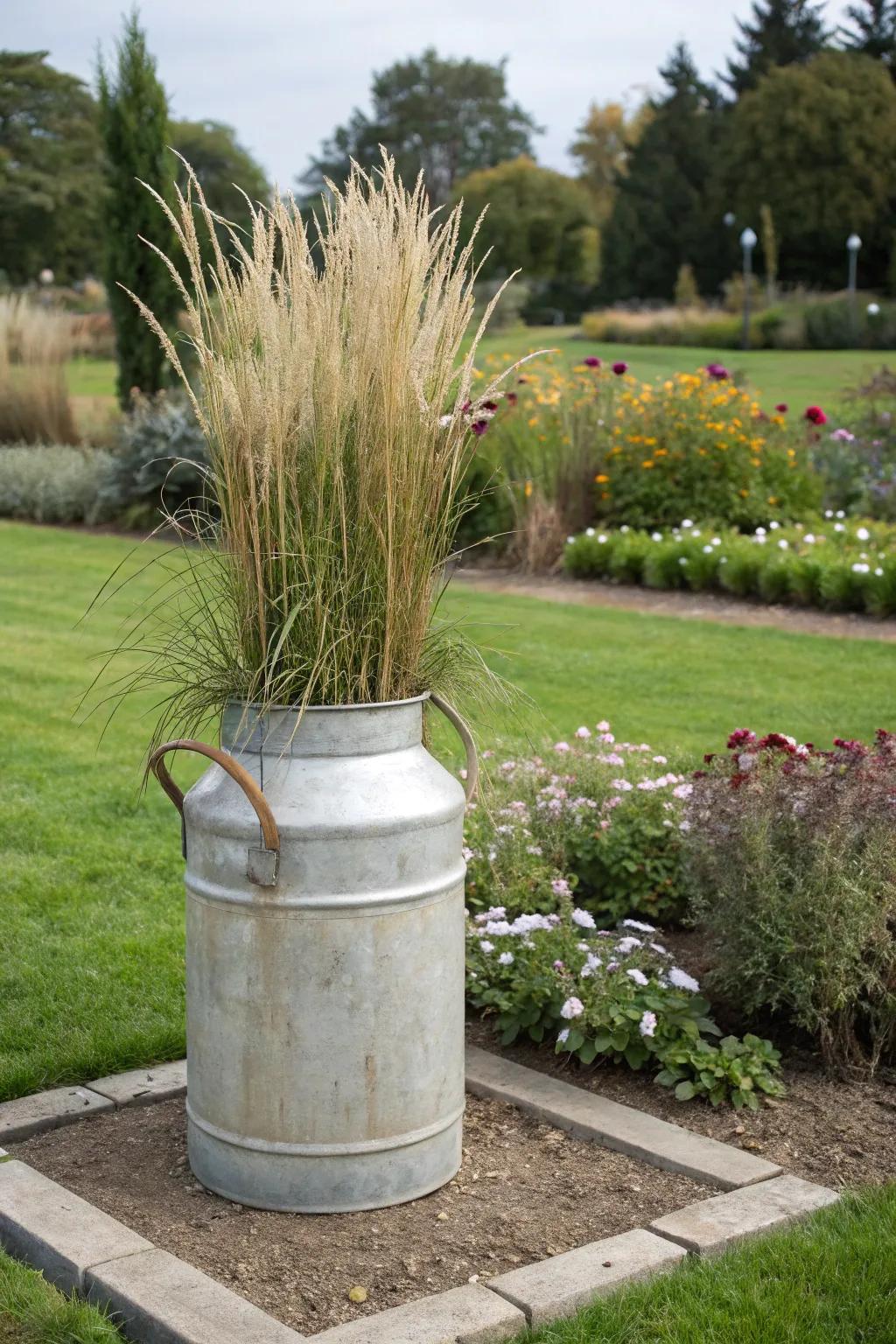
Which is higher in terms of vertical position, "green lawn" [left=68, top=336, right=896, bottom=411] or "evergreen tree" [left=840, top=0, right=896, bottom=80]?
"evergreen tree" [left=840, top=0, right=896, bottom=80]

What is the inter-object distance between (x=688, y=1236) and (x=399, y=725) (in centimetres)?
108

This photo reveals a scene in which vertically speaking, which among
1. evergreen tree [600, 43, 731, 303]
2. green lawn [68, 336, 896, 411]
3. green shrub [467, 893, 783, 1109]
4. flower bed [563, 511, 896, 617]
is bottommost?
green shrub [467, 893, 783, 1109]

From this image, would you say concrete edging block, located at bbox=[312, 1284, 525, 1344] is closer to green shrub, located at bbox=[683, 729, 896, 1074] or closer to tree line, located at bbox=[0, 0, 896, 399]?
green shrub, located at bbox=[683, 729, 896, 1074]

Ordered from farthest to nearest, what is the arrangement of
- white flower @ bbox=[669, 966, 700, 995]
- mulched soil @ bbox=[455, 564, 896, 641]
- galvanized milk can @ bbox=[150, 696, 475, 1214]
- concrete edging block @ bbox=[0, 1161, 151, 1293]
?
1. mulched soil @ bbox=[455, 564, 896, 641]
2. white flower @ bbox=[669, 966, 700, 995]
3. galvanized milk can @ bbox=[150, 696, 475, 1214]
4. concrete edging block @ bbox=[0, 1161, 151, 1293]

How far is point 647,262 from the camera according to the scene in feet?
153

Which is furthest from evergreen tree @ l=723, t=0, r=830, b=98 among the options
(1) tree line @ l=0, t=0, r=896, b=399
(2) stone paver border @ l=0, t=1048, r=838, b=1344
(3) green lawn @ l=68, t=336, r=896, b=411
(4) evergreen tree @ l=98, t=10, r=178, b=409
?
(2) stone paver border @ l=0, t=1048, r=838, b=1344

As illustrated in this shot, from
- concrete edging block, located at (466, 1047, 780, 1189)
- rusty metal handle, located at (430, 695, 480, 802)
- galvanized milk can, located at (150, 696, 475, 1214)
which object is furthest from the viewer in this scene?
rusty metal handle, located at (430, 695, 480, 802)

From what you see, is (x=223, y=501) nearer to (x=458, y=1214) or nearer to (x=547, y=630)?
(x=458, y=1214)

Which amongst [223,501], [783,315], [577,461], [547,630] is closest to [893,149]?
[783,315]

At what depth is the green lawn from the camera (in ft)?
76.9

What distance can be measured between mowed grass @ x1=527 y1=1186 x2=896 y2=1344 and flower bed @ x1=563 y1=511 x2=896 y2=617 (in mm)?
6588

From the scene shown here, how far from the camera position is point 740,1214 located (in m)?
2.71

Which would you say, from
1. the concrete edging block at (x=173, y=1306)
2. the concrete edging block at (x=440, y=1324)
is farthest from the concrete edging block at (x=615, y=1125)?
the concrete edging block at (x=173, y=1306)

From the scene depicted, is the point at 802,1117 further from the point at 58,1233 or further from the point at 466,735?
the point at 58,1233
